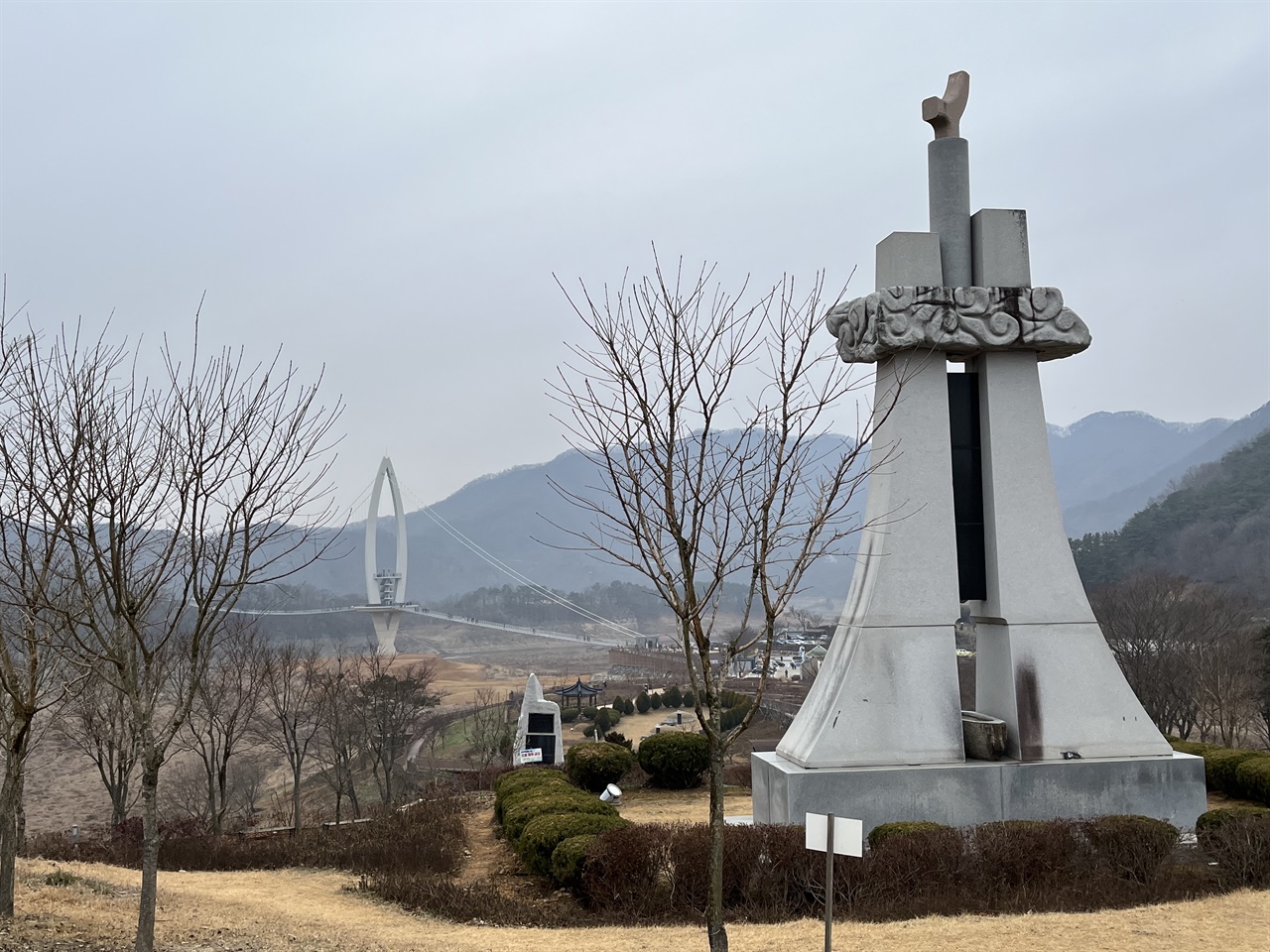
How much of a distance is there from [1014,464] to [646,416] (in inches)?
276

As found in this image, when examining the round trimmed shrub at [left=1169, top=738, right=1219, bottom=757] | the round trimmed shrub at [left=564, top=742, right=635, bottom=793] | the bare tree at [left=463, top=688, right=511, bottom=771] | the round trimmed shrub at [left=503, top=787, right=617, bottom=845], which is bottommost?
the bare tree at [left=463, top=688, right=511, bottom=771]

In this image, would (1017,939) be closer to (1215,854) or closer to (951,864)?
(951,864)

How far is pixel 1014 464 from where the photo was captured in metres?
11.4

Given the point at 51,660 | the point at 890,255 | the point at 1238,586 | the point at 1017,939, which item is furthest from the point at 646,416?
the point at 1238,586

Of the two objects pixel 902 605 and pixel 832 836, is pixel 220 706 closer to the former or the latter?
pixel 902 605

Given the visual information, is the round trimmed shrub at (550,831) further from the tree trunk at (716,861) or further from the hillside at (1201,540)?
the hillside at (1201,540)

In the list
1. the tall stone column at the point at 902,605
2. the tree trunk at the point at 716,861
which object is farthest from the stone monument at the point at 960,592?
the tree trunk at the point at 716,861

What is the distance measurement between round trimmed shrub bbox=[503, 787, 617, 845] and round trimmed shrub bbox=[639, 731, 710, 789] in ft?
12.6

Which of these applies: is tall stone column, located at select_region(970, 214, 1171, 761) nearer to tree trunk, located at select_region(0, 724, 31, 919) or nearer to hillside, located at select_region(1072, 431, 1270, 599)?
tree trunk, located at select_region(0, 724, 31, 919)

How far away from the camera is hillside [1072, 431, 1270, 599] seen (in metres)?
52.2

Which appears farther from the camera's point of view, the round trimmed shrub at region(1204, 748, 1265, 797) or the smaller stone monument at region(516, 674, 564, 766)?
the smaller stone monument at region(516, 674, 564, 766)

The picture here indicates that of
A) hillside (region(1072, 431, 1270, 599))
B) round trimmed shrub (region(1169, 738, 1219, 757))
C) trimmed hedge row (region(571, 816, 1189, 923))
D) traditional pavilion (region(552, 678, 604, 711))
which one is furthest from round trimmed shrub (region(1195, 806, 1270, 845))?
hillside (region(1072, 431, 1270, 599))

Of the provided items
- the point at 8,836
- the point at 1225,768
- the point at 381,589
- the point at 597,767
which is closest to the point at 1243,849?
the point at 1225,768

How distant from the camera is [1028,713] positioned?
35.3ft
